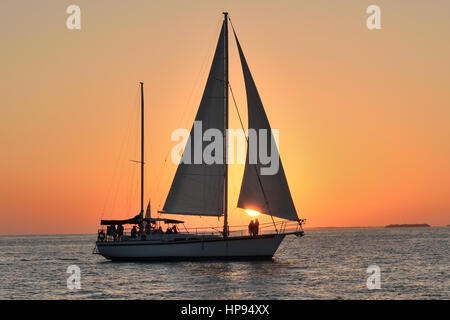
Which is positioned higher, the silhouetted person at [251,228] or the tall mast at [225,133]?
the tall mast at [225,133]

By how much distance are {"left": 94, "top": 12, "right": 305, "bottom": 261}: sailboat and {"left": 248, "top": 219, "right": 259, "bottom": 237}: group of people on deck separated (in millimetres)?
89

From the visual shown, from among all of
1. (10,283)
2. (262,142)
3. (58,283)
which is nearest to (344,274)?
(262,142)

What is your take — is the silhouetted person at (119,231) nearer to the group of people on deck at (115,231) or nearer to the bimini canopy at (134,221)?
the group of people on deck at (115,231)

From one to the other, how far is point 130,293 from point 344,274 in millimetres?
14026

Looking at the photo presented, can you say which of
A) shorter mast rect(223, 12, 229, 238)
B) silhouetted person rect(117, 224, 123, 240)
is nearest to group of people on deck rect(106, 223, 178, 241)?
silhouetted person rect(117, 224, 123, 240)

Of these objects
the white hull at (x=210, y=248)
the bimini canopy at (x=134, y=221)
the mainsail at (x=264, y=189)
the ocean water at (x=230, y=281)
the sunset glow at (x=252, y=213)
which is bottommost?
the ocean water at (x=230, y=281)

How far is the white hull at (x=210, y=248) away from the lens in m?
44.7

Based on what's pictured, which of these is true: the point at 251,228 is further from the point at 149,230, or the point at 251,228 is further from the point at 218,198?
the point at 149,230

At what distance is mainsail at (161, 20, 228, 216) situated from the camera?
151 feet

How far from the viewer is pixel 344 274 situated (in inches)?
1635

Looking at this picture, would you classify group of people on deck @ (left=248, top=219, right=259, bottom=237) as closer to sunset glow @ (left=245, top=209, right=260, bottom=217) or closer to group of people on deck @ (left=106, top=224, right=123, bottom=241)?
sunset glow @ (left=245, top=209, right=260, bottom=217)

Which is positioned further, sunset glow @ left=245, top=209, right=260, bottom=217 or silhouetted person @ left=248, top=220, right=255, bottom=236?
silhouetted person @ left=248, top=220, right=255, bottom=236

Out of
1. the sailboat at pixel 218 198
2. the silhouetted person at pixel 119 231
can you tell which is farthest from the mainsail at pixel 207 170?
the silhouetted person at pixel 119 231

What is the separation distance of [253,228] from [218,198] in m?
2.97
